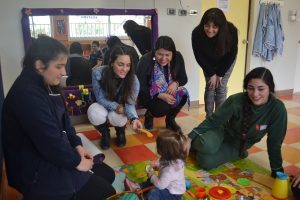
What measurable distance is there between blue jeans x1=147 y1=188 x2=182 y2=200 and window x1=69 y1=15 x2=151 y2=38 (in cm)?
186

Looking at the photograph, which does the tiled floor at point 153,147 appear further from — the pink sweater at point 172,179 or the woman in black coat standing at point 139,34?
the woman in black coat standing at point 139,34

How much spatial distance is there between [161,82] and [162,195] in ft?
4.34

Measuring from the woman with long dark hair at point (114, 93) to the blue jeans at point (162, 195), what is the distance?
759 mm

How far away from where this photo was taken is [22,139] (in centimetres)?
118

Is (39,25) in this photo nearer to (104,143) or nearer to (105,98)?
(105,98)

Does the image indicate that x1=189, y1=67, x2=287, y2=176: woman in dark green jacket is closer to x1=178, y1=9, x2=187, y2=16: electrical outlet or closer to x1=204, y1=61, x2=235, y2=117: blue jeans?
x1=204, y1=61, x2=235, y2=117: blue jeans

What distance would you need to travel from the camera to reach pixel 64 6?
2.76m

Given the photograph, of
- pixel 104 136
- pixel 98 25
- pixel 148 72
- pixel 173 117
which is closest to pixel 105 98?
pixel 104 136

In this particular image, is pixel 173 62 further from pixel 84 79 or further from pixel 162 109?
pixel 84 79

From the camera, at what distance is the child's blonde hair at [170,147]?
1.46m

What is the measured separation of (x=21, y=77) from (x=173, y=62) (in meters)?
1.70

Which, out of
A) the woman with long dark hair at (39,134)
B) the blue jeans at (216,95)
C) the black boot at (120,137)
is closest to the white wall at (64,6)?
the blue jeans at (216,95)

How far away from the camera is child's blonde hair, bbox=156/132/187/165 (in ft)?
4.80

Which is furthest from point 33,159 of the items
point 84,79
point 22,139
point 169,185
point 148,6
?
point 148,6
